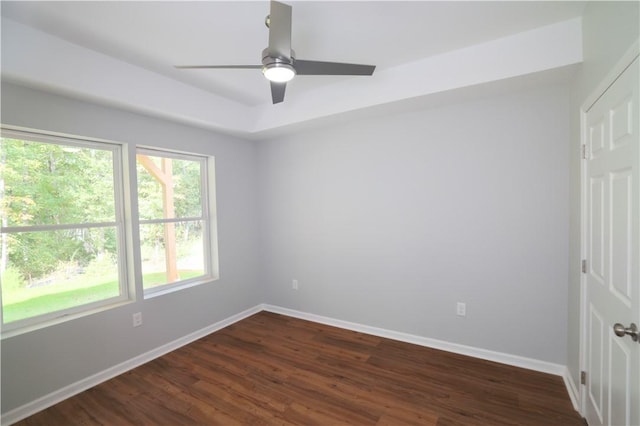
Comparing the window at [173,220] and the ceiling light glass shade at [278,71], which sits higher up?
the ceiling light glass shade at [278,71]

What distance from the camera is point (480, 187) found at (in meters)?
2.67

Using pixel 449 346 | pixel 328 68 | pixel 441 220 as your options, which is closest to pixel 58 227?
pixel 328 68

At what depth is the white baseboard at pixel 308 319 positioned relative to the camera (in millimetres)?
2143

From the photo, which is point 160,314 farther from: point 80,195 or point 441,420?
point 441,420

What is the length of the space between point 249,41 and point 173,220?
2086mm

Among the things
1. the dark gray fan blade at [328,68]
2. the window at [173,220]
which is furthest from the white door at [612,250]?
the window at [173,220]

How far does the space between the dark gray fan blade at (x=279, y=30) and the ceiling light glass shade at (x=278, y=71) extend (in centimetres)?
5

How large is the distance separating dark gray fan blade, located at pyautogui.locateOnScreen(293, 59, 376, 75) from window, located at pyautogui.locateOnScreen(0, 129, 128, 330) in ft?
6.84

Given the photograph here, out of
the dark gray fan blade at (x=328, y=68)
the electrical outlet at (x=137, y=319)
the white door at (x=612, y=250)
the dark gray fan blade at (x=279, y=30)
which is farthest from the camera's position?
the electrical outlet at (x=137, y=319)

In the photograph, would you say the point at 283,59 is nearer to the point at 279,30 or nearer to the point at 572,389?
the point at 279,30

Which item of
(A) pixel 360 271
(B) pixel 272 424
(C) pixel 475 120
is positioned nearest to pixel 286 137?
(A) pixel 360 271

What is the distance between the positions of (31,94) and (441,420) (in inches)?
148

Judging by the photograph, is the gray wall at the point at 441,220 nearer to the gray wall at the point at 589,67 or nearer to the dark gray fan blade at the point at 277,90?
the gray wall at the point at 589,67

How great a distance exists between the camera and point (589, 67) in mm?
1823
